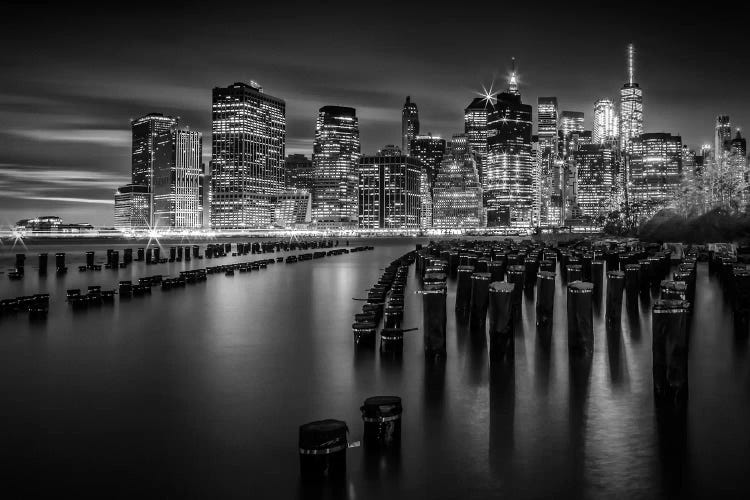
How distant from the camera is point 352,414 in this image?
1030 cm

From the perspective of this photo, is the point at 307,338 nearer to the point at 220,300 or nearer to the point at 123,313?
the point at 123,313

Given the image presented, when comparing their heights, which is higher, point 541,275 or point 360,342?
point 541,275

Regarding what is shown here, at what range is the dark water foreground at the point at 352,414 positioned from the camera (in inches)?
297

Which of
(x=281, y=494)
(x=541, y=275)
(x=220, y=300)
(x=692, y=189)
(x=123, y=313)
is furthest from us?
(x=692, y=189)

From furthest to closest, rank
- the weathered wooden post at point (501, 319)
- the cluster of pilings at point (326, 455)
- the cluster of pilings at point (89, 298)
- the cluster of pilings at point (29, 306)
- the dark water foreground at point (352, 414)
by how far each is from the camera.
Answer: the cluster of pilings at point (89, 298) → the cluster of pilings at point (29, 306) → the weathered wooden post at point (501, 319) → the dark water foreground at point (352, 414) → the cluster of pilings at point (326, 455)

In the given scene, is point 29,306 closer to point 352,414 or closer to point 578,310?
point 352,414

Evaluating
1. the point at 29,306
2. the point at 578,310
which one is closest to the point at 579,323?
the point at 578,310

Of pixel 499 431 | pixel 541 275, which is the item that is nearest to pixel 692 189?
pixel 541 275

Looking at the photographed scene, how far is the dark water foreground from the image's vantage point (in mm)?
7551

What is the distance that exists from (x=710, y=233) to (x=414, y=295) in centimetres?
5123

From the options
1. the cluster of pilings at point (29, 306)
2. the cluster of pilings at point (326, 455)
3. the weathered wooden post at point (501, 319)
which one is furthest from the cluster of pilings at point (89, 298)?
the cluster of pilings at point (326, 455)

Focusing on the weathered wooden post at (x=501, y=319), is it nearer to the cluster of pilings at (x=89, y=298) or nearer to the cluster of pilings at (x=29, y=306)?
the cluster of pilings at (x=29, y=306)

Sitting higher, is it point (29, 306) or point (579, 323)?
point (579, 323)

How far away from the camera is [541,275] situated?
56.1 feet
